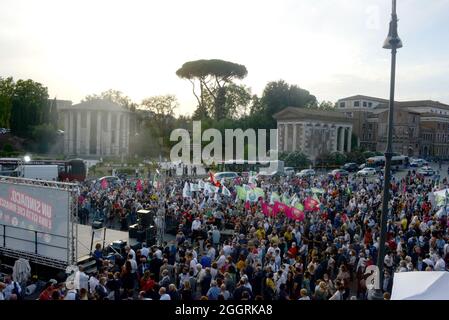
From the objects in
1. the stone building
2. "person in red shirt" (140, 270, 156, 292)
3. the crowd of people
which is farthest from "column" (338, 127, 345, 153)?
"person in red shirt" (140, 270, 156, 292)

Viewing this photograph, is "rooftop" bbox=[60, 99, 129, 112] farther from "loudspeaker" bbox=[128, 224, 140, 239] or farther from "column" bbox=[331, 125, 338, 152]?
"loudspeaker" bbox=[128, 224, 140, 239]

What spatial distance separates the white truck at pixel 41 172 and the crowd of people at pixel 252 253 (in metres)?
10.1

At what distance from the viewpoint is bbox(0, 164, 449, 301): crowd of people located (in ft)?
28.8

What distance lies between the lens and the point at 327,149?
214 ft

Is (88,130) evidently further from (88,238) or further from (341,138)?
(88,238)

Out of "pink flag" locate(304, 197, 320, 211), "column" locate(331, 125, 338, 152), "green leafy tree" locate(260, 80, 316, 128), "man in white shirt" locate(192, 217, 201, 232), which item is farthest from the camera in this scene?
"green leafy tree" locate(260, 80, 316, 128)

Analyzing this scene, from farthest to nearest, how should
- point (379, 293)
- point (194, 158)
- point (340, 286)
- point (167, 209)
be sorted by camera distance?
point (194, 158) < point (167, 209) < point (340, 286) < point (379, 293)

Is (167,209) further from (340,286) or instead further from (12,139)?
(12,139)

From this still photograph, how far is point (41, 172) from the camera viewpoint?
31172mm

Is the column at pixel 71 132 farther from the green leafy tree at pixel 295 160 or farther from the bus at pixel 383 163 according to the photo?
the bus at pixel 383 163

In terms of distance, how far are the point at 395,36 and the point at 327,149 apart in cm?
5946

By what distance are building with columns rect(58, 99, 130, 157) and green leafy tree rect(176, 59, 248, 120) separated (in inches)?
487

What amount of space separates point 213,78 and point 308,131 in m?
18.0

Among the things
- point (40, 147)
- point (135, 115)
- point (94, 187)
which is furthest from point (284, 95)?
point (94, 187)
